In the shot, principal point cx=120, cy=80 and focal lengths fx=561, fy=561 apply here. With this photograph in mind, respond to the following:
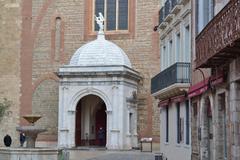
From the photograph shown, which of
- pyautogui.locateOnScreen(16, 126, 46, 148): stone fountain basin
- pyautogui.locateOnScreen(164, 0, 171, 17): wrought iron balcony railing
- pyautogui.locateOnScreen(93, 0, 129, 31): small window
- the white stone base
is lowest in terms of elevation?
the white stone base

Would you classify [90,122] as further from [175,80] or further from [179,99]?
[175,80]

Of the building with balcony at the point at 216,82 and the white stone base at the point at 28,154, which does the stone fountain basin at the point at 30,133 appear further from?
the building with balcony at the point at 216,82

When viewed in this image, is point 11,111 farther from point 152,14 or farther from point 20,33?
point 152,14

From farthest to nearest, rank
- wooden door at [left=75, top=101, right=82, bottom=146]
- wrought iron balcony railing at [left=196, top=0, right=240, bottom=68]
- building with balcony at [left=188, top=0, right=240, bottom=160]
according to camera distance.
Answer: wooden door at [left=75, top=101, right=82, bottom=146], building with balcony at [left=188, top=0, right=240, bottom=160], wrought iron balcony railing at [left=196, top=0, right=240, bottom=68]

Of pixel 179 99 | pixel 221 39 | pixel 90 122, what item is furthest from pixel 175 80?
pixel 90 122

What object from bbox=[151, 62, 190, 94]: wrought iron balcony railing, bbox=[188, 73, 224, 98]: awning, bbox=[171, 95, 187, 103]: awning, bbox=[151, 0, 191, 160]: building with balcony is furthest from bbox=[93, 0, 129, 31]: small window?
bbox=[188, 73, 224, 98]: awning

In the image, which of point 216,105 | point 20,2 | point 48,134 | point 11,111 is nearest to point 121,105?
point 48,134

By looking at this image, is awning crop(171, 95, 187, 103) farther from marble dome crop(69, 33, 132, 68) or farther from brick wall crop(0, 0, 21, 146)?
brick wall crop(0, 0, 21, 146)

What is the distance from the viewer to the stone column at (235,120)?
1319cm

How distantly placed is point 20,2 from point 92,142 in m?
12.6

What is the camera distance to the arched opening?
1577 inches

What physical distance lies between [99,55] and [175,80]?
18870 mm

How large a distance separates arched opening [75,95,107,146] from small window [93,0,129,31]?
231 inches

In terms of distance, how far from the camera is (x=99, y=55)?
3909 centimetres
